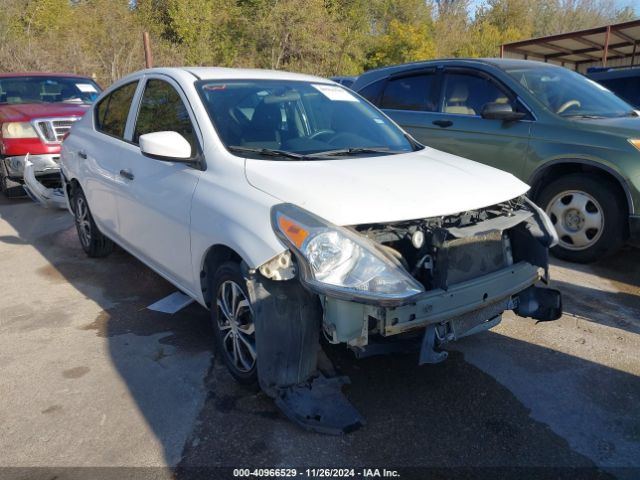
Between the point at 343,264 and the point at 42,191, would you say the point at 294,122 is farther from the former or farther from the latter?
the point at 42,191

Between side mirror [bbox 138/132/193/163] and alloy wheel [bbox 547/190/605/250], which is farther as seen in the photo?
alloy wheel [bbox 547/190/605/250]

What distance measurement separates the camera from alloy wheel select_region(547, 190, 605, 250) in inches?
195

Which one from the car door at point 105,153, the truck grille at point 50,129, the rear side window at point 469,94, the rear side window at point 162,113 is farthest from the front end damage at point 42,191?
the rear side window at point 469,94

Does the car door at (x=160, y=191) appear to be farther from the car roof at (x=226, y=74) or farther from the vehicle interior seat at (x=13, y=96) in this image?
the vehicle interior seat at (x=13, y=96)

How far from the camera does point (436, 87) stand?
611cm

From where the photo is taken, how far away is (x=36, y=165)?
7.12 m

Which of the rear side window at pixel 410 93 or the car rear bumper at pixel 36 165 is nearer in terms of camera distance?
the rear side window at pixel 410 93

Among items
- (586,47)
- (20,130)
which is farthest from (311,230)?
(586,47)

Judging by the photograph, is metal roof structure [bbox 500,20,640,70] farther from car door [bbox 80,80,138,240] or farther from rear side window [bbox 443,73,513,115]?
car door [bbox 80,80,138,240]

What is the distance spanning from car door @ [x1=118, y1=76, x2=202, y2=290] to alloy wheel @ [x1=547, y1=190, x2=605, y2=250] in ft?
11.8

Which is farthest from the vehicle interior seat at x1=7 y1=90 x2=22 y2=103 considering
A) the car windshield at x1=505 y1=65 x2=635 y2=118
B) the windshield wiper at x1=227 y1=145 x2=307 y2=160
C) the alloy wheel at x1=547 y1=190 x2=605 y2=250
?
the alloy wheel at x1=547 y1=190 x2=605 y2=250

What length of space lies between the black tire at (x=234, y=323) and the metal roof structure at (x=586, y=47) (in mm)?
13215

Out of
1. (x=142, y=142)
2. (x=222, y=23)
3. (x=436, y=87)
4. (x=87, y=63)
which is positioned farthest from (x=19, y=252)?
(x=222, y=23)

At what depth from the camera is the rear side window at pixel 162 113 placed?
349 centimetres
